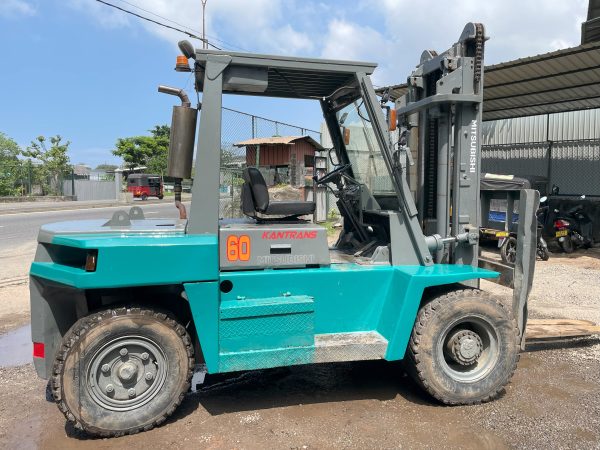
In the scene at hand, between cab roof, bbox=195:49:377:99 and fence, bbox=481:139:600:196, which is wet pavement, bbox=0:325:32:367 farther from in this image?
fence, bbox=481:139:600:196

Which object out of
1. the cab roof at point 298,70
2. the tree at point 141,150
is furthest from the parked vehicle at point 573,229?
the tree at point 141,150

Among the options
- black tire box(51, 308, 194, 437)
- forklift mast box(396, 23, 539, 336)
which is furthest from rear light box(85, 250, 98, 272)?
forklift mast box(396, 23, 539, 336)

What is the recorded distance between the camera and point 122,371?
11.7 ft

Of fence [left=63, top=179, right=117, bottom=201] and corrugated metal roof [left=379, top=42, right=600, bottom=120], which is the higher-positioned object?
corrugated metal roof [left=379, top=42, right=600, bottom=120]

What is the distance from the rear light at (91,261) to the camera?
3.39 meters

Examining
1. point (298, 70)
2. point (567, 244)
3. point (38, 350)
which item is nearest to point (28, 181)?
point (567, 244)

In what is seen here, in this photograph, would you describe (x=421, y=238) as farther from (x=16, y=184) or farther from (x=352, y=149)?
(x=16, y=184)

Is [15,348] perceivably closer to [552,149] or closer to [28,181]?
[552,149]

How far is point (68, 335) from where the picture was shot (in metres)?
3.53

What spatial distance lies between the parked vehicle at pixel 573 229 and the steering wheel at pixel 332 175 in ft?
30.5

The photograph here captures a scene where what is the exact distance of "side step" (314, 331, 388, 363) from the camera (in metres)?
3.79

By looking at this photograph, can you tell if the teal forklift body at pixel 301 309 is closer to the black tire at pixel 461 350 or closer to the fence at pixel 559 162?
the black tire at pixel 461 350

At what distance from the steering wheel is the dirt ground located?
1.86 m

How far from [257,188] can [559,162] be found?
1455cm
